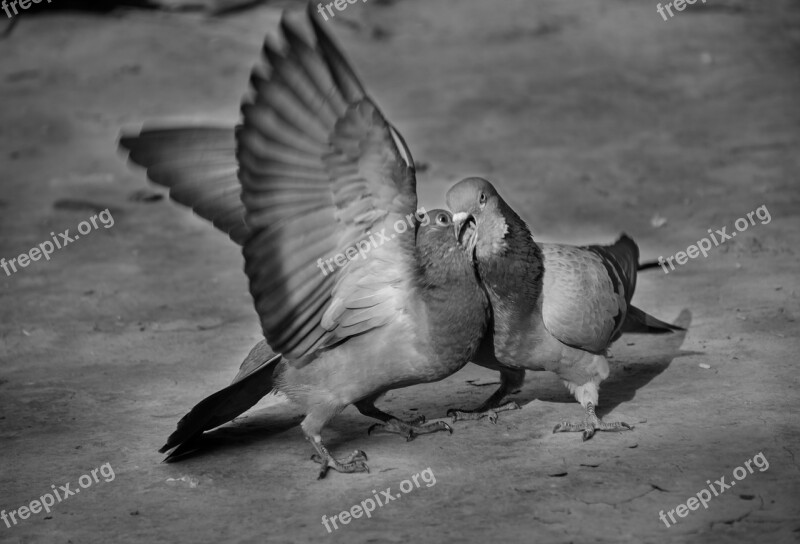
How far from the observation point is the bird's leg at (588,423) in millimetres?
4522

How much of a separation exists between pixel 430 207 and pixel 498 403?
10.7ft

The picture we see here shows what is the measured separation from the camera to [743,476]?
3943 mm

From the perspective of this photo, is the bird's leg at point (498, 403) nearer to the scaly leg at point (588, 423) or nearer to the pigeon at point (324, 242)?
the pigeon at point (324, 242)

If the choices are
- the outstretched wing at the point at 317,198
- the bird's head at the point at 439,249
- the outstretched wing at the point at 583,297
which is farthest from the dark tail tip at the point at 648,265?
the outstretched wing at the point at 317,198

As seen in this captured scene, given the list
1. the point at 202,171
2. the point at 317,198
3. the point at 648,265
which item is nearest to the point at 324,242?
the point at 317,198

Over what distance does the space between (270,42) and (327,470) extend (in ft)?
6.12

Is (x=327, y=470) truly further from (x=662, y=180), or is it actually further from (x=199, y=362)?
(x=662, y=180)

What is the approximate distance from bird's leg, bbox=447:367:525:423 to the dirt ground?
0.26 ft

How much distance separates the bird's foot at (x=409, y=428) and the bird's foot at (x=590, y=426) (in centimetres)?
56

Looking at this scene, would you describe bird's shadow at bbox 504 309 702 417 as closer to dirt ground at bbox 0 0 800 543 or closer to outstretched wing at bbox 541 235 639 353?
dirt ground at bbox 0 0 800 543

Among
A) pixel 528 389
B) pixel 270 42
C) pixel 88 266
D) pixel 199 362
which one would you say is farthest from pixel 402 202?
pixel 88 266

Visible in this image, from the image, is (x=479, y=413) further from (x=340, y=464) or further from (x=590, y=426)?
(x=340, y=464)

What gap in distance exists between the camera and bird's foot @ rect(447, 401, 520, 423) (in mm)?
4836

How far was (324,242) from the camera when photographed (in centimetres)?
407
